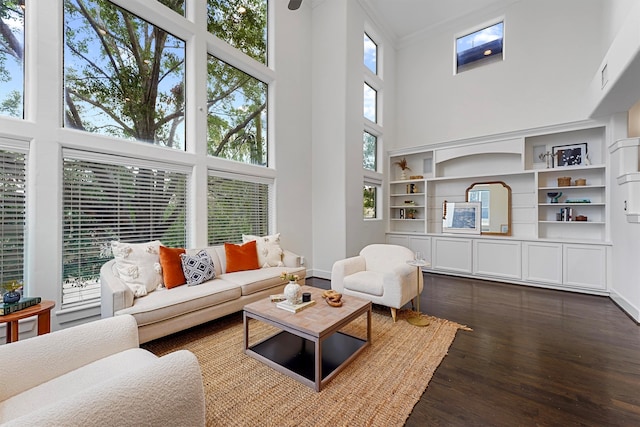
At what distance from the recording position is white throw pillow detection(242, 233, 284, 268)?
3.84 meters

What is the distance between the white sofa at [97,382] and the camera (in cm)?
80

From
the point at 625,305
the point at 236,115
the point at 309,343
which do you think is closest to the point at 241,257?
the point at 309,343

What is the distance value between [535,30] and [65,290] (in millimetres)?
7995

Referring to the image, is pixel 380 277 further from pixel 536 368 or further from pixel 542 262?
pixel 542 262

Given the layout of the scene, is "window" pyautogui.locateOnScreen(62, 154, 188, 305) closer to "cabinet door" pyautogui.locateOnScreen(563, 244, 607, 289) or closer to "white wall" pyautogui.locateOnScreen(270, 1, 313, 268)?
"white wall" pyautogui.locateOnScreen(270, 1, 313, 268)

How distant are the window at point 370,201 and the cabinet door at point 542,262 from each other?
107 inches

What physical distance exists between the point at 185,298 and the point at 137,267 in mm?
602

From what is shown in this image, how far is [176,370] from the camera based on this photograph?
1012 millimetres

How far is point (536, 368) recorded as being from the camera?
2.17 meters

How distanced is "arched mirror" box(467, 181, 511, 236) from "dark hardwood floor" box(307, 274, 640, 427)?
5.49 ft

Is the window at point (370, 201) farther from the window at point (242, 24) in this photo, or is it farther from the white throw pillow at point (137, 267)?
the white throw pillow at point (137, 267)

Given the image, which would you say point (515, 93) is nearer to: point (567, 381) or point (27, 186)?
point (567, 381)

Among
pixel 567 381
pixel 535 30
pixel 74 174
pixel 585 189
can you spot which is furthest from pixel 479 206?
pixel 74 174

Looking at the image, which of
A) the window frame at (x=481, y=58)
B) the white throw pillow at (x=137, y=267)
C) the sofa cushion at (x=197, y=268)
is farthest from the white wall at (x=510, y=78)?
the white throw pillow at (x=137, y=267)
